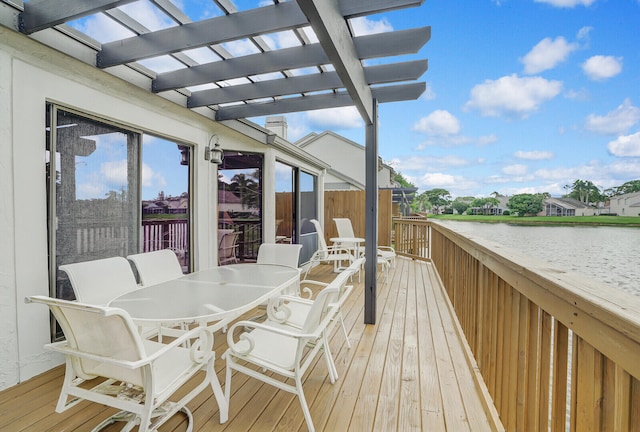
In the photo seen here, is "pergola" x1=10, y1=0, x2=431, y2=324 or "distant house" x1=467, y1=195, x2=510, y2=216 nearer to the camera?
"pergola" x1=10, y1=0, x2=431, y2=324

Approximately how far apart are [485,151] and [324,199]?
1812 cm

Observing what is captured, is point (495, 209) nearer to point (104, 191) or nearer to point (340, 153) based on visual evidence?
point (104, 191)

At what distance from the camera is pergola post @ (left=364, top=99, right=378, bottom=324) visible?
3389 mm

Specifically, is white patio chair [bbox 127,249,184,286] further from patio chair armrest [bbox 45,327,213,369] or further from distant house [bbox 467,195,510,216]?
distant house [bbox 467,195,510,216]

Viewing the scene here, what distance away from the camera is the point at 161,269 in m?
2.92

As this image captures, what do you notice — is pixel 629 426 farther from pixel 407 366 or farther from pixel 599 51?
pixel 599 51

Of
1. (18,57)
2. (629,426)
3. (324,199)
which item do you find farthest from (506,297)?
(324,199)

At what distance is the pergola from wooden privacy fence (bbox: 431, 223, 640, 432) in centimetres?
154

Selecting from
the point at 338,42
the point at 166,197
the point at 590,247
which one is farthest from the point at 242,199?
the point at 590,247

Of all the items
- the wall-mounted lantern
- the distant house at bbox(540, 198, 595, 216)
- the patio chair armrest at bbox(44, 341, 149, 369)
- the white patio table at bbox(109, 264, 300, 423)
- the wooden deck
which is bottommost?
the wooden deck

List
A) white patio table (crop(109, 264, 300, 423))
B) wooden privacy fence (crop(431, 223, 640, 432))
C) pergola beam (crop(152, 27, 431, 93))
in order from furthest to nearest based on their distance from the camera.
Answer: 1. pergola beam (crop(152, 27, 431, 93))
2. white patio table (crop(109, 264, 300, 423))
3. wooden privacy fence (crop(431, 223, 640, 432))

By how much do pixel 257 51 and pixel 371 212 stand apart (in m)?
1.93

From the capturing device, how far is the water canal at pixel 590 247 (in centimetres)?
237

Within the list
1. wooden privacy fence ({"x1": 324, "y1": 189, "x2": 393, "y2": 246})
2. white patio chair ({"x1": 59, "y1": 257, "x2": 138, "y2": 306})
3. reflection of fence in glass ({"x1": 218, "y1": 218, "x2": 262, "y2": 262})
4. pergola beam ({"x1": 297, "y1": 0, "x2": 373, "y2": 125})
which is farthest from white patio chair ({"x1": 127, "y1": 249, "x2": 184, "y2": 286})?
wooden privacy fence ({"x1": 324, "y1": 189, "x2": 393, "y2": 246})
